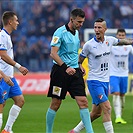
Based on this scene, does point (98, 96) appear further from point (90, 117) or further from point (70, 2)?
point (70, 2)

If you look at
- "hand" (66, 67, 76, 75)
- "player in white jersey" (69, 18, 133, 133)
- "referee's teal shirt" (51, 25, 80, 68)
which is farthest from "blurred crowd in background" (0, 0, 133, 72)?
"hand" (66, 67, 76, 75)

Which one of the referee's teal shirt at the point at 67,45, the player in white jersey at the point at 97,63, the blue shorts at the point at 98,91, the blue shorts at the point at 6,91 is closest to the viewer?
the referee's teal shirt at the point at 67,45

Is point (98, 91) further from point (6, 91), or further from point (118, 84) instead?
point (118, 84)

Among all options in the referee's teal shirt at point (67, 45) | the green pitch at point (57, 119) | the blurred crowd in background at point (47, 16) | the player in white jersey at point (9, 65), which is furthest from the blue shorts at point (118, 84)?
the blurred crowd in background at point (47, 16)

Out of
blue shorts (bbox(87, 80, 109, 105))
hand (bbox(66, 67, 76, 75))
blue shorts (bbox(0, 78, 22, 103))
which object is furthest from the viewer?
blue shorts (bbox(87, 80, 109, 105))

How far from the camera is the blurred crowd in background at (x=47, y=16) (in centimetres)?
2806

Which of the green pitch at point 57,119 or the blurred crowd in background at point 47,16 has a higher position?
the blurred crowd in background at point 47,16

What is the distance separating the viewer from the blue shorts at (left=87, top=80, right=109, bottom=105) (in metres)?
9.59

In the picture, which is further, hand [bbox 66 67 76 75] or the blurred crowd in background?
the blurred crowd in background

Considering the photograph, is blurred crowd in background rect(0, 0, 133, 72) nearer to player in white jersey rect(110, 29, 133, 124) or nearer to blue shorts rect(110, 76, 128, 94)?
player in white jersey rect(110, 29, 133, 124)

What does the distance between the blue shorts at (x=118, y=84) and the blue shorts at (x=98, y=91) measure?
3.84 metres

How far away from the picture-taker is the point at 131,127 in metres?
11.9

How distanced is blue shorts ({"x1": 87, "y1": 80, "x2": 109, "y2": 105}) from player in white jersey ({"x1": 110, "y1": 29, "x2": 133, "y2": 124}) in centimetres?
339

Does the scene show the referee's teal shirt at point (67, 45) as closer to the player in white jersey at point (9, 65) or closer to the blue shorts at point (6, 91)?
the player in white jersey at point (9, 65)
